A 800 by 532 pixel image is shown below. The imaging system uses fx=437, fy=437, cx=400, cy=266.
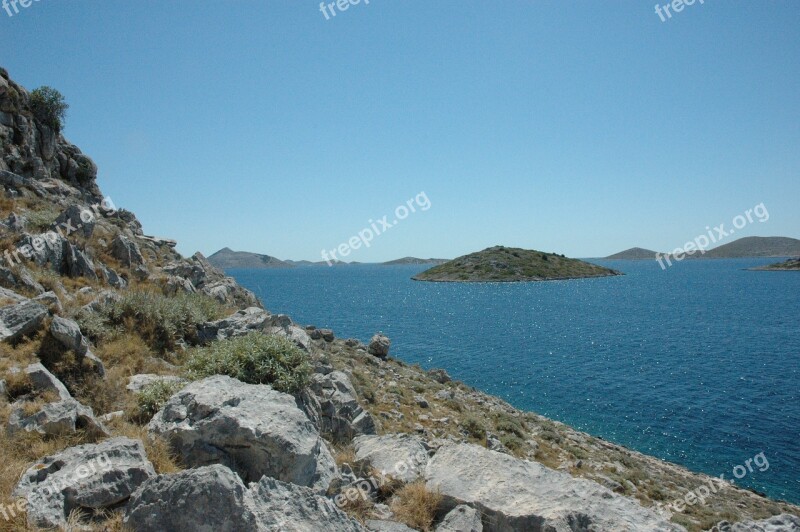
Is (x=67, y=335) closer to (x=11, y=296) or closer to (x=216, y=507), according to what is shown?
(x=11, y=296)

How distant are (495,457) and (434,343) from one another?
57.7m

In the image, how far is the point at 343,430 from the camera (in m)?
13.9

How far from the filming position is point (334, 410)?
14180 mm

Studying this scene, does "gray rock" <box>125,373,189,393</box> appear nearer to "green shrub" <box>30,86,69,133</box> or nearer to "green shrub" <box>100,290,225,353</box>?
"green shrub" <box>100,290,225,353</box>

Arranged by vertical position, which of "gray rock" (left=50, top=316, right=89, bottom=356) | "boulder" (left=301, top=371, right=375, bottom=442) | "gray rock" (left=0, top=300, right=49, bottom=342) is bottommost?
"boulder" (left=301, top=371, right=375, bottom=442)

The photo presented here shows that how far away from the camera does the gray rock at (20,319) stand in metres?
10.8

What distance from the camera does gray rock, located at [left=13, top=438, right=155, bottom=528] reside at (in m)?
6.23

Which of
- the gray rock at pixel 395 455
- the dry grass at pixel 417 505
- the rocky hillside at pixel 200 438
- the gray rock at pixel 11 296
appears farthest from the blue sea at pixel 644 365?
the gray rock at pixel 11 296

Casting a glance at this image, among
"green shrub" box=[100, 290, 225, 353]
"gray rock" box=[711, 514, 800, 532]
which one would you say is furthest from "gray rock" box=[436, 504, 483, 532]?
"green shrub" box=[100, 290, 225, 353]

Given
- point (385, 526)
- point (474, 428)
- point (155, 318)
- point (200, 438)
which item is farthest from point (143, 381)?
point (474, 428)

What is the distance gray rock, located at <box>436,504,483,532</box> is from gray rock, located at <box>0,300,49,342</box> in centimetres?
1112

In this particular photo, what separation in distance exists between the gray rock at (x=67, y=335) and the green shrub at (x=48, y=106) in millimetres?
32978

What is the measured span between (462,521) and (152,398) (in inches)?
296

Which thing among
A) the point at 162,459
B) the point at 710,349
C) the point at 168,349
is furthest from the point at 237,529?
the point at 710,349
